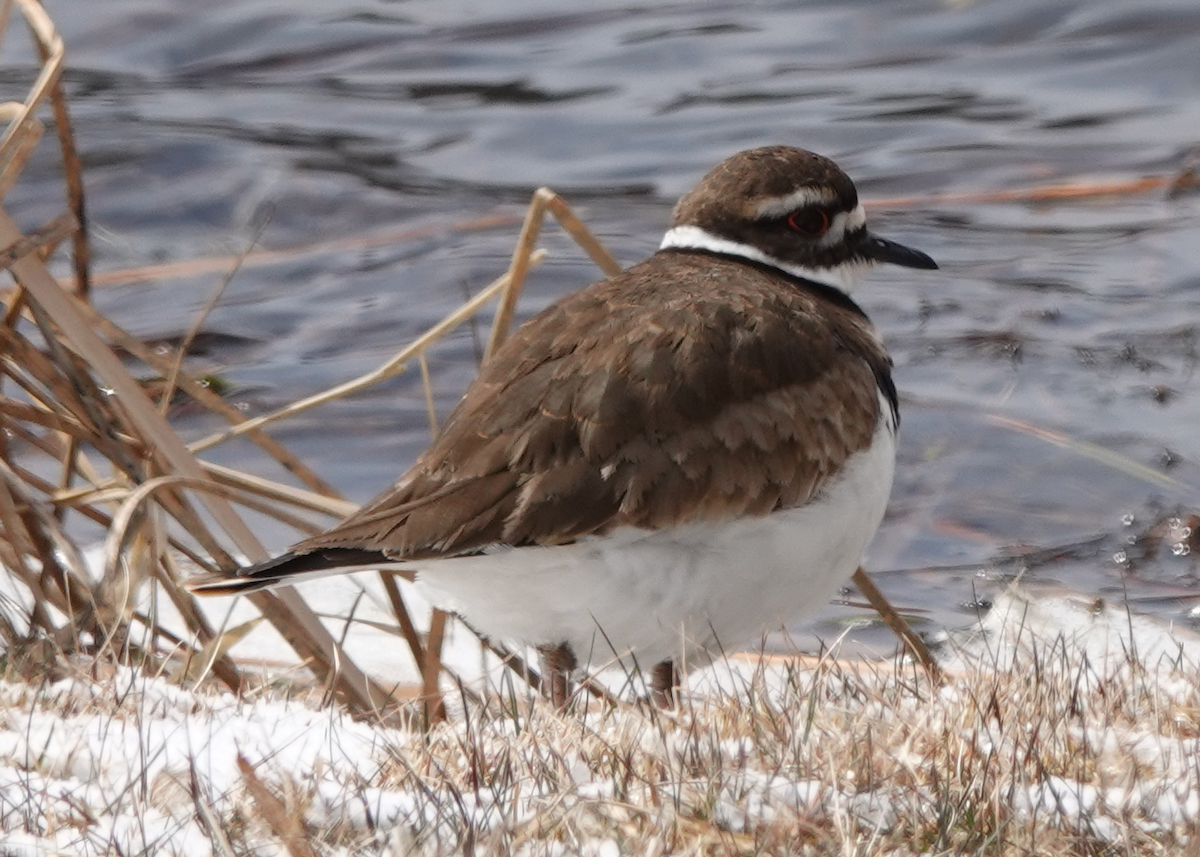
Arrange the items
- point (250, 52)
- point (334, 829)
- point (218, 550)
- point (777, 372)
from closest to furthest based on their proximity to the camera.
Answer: point (334, 829) < point (777, 372) < point (218, 550) < point (250, 52)

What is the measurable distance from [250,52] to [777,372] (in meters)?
8.37

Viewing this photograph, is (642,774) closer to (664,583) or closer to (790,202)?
(664,583)

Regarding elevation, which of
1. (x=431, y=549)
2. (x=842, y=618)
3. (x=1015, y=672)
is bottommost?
(x=842, y=618)

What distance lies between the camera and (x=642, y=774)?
2.92 m

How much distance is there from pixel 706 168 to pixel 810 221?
4.93m

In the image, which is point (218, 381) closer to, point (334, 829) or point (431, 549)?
point (431, 549)

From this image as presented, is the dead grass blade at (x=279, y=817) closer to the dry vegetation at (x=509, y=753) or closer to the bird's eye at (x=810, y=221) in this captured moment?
the dry vegetation at (x=509, y=753)

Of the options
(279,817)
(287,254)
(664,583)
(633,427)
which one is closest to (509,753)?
(279,817)

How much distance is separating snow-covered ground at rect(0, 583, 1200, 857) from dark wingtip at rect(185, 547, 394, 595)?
0.78 ft

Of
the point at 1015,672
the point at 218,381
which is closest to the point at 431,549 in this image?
the point at 1015,672

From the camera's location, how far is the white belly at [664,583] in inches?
141

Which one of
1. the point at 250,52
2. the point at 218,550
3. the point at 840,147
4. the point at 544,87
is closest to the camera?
the point at 218,550

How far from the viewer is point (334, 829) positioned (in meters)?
2.75

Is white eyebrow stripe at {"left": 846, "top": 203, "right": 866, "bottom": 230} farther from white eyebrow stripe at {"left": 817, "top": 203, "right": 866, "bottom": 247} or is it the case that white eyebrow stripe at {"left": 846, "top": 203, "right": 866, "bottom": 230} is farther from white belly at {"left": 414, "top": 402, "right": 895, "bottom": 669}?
white belly at {"left": 414, "top": 402, "right": 895, "bottom": 669}
